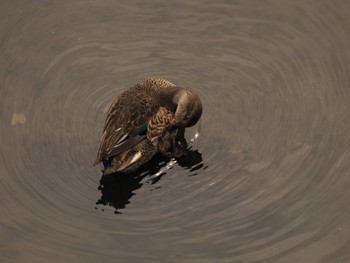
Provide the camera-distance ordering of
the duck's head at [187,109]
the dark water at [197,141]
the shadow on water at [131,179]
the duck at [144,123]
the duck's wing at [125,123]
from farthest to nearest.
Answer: the duck's head at [187,109] < the duck at [144,123] < the duck's wing at [125,123] < the shadow on water at [131,179] < the dark water at [197,141]

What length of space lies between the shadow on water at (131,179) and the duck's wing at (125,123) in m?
0.35

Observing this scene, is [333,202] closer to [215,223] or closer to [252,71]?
[215,223]

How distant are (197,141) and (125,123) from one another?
0.99 metres

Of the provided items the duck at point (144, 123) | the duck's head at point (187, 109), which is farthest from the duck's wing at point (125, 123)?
the duck's head at point (187, 109)

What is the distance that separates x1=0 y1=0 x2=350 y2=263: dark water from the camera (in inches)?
390

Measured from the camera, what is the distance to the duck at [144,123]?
10820 mm

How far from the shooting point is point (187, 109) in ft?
36.0

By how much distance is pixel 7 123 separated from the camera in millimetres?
11562

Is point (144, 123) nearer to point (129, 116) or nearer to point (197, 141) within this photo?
point (129, 116)

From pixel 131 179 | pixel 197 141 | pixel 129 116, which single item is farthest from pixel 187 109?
pixel 131 179

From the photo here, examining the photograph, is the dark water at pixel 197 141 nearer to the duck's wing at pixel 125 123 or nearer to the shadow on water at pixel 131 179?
the shadow on water at pixel 131 179

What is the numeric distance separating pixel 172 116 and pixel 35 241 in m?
2.55

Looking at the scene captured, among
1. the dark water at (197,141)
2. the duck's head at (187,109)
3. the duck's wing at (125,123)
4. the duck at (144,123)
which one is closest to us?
the dark water at (197,141)

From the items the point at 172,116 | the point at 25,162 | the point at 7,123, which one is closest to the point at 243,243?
the point at 172,116
